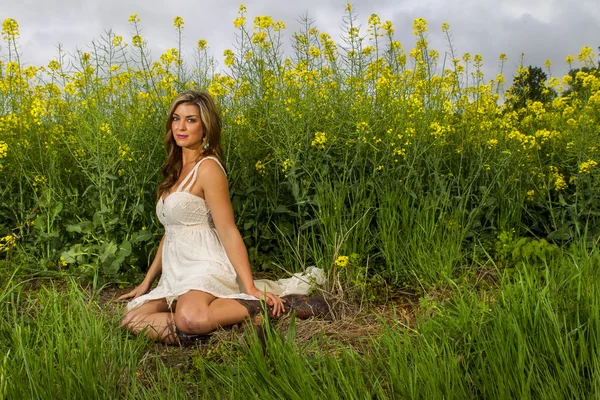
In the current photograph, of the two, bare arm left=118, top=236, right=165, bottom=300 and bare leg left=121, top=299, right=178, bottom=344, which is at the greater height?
bare arm left=118, top=236, right=165, bottom=300

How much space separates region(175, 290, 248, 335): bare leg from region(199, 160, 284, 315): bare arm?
0.12 meters

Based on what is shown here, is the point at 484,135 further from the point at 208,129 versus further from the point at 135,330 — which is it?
the point at 135,330

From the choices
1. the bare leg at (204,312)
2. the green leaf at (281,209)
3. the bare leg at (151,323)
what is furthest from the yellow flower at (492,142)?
the bare leg at (151,323)

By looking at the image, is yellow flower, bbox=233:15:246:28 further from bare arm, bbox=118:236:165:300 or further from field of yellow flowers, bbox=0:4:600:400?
bare arm, bbox=118:236:165:300

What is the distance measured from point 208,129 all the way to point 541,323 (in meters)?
1.82

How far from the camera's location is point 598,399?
5.89ft

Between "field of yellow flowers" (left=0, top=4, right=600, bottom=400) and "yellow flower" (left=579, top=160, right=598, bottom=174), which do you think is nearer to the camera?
"field of yellow flowers" (left=0, top=4, right=600, bottom=400)

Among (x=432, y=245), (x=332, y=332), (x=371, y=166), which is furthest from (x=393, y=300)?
(x=371, y=166)

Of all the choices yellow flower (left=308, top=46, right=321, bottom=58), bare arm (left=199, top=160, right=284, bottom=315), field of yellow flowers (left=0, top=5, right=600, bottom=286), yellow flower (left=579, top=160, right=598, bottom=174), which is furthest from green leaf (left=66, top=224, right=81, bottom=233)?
yellow flower (left=579, top=160, right=598, bottom=174)

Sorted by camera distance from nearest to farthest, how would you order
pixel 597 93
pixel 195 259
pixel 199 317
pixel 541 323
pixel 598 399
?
pixel 598 399
pixel 541 323
pixel 199 317
pixel 195 259
pixel 597 93

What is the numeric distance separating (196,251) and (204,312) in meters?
0.39

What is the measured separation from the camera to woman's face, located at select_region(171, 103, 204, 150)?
9.98ft

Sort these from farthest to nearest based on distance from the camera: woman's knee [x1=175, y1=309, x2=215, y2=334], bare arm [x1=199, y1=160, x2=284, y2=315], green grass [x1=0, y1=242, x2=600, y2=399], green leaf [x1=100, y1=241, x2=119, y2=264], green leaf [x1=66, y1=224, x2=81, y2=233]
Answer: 1. green leaf [x1=66, y1=224, x2=81, y2=233]
2. green leaf [x1=100, y1=241, x2=119, y2=264]
3. bare arm [x1=199, y1=160, x2=284, y2=315]
4. woman's knee [x1=175, y1=309, x2=215, y2=334]
5. green grass [x1=0, y1=242, x2=600, y2=399]

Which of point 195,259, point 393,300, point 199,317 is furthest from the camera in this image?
point 393,300
